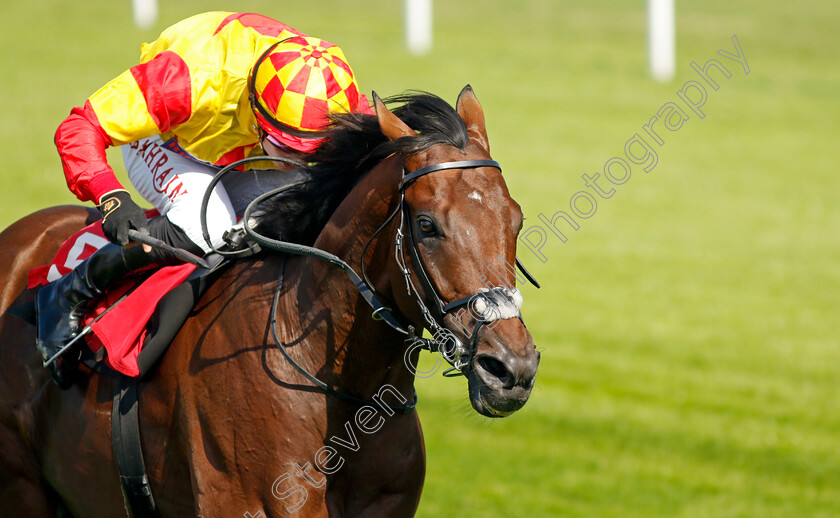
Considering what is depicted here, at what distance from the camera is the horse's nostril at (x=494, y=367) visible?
7.95 ft

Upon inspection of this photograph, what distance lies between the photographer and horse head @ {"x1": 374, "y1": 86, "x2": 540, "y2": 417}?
243 cm

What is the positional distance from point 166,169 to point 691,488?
512cm

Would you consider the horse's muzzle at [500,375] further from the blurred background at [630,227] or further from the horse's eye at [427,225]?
the blurred background at [630,227]

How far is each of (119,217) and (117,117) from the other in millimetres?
348

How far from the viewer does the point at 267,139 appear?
3.25 metres

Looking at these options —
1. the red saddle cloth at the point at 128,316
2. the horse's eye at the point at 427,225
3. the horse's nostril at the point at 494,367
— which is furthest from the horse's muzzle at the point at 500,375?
the red saddle cloth at the point at 128,316

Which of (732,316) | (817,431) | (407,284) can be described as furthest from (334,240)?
(732,316)

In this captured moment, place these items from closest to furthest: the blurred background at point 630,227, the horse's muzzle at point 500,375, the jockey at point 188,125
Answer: the horse's muzzle at point 500,375, the jockey at point 188,125, the blurred background at point 630,227

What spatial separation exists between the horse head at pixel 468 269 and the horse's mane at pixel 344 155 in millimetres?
65

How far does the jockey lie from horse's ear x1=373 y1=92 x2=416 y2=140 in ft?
1.09

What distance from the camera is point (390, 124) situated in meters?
2.78

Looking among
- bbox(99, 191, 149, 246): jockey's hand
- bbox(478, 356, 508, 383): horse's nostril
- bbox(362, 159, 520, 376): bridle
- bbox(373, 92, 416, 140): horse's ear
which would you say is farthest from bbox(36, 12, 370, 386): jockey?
bbox(478, 356, 508, 383): horse's nostril

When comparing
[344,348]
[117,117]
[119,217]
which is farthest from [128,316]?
[344,348]

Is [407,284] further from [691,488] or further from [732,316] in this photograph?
[732,316]
